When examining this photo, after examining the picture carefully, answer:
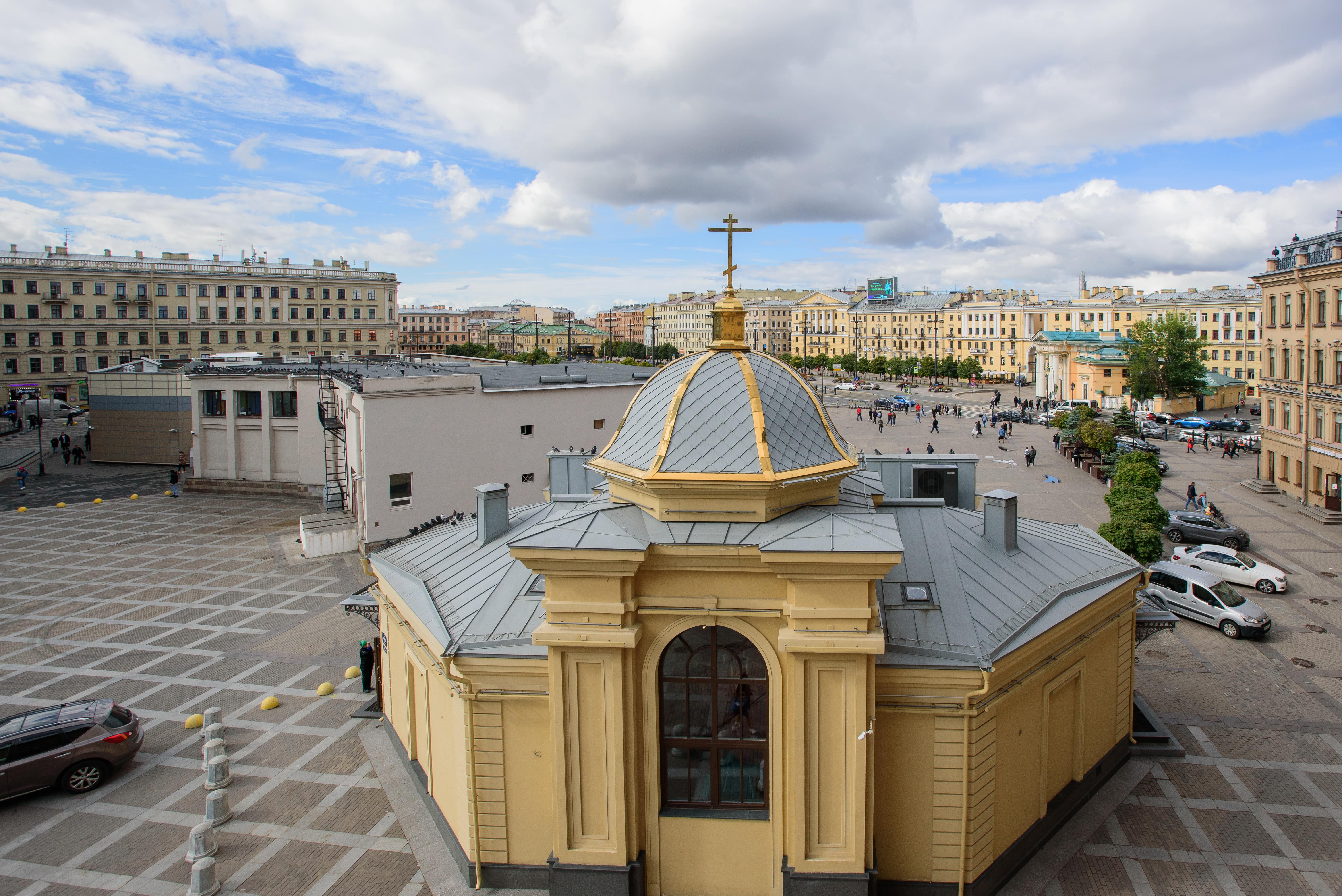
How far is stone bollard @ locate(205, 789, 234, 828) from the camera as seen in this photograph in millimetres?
13688

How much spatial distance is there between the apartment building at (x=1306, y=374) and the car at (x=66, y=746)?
4354 centimetres

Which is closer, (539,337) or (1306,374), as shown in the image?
(1306,374)

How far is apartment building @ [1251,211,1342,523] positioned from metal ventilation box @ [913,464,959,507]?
88.7ft

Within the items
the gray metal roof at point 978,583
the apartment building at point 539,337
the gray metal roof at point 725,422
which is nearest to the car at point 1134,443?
the gray metal roof at point 978,583

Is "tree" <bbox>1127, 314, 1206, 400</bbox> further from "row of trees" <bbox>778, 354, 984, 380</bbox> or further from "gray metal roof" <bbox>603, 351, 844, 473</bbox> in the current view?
"gray metal roof" <bbox>603, 351, 844, 473</bbox>

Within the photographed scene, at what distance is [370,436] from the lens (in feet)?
101

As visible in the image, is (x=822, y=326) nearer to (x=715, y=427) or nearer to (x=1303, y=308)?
(x=1303, y=308)

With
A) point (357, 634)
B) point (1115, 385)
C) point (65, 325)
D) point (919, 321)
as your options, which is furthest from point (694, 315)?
point (357, 634)

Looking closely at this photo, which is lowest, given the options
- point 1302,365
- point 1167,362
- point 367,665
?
point 367,665

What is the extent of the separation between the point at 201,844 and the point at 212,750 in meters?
3.08

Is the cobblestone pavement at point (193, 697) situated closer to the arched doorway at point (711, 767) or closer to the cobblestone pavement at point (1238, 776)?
the arched doorway at point (711, 767)

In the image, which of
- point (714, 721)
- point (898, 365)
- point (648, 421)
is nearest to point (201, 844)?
point (714, 721)

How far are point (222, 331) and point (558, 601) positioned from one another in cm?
8867

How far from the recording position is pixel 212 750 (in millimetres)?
15273
